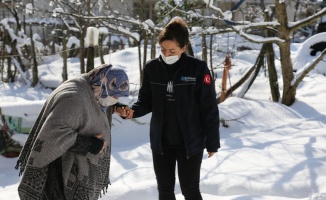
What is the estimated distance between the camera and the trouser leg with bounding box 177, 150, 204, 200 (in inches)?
103

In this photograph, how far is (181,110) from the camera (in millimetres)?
2570

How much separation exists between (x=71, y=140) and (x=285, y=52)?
18.4 ft

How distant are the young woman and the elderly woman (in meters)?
0.41

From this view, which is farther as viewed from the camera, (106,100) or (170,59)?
(170,59)

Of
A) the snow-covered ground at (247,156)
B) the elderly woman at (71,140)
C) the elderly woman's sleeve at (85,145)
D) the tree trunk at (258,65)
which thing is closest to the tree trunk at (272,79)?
the tree trunk at (258,65)

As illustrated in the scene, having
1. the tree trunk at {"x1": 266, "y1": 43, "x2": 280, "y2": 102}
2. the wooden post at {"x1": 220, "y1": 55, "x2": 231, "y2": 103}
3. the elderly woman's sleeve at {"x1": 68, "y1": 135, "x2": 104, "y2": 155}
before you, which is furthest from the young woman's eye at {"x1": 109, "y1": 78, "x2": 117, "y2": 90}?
the tree trunk at {"x1": 266, "y1": 43, "x2": 280, "y2": 102}

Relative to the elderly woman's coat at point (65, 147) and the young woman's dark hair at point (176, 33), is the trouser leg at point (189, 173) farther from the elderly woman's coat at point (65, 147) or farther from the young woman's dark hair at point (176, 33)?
the young woman's dark hair at point (176, 33)

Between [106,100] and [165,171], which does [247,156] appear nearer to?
[165,171]

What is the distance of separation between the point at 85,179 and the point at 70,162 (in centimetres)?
13

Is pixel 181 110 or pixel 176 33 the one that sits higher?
pixel 176 33

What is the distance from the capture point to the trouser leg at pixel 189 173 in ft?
8.59

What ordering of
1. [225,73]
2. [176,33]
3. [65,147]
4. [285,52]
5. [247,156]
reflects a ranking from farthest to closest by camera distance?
[225,73]
[285,52]
[247,156]
[176,33]
[65,147]

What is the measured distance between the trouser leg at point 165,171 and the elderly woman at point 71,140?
0.45 m

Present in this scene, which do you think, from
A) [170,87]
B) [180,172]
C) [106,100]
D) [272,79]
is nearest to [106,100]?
[106,100]
